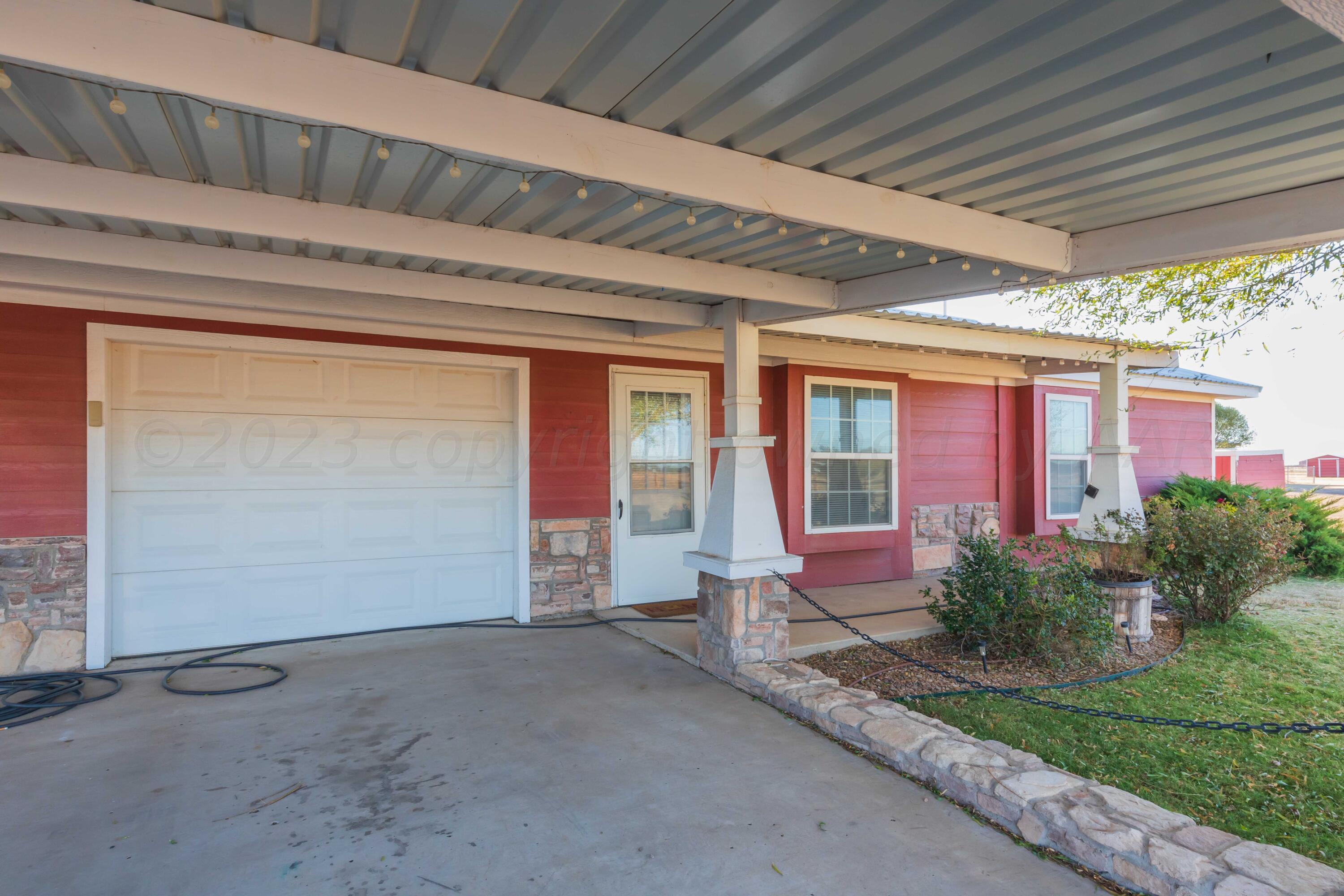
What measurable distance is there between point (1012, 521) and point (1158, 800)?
630 centimetres

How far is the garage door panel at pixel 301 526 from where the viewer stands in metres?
5.19

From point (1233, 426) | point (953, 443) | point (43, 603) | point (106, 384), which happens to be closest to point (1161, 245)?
point (953, 443)

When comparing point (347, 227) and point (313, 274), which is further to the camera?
point (313, 274)

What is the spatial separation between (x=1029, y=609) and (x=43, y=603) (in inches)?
267

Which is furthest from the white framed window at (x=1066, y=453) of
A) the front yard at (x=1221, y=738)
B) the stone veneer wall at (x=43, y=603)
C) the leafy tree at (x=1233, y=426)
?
the leafy tree at (x=1233, y=426)

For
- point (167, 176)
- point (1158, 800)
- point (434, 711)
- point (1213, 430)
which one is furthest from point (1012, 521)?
point (167, 176)

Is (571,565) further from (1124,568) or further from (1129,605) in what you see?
(1124,568)

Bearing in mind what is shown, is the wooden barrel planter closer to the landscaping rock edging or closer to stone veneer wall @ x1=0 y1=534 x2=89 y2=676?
the landscaping rock edging

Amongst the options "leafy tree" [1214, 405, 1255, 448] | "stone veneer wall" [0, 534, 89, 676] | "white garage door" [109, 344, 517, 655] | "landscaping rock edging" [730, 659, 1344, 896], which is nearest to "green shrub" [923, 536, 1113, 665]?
"landscaping rock edging" [730, 659, 1344, 896]

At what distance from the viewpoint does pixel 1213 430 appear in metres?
11.7

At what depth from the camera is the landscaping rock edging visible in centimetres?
234

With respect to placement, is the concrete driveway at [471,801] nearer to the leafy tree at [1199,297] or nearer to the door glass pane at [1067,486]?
the leafy tree at [1199,297]

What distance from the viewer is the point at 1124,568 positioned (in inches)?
251

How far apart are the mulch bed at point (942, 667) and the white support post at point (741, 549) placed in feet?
1.81
